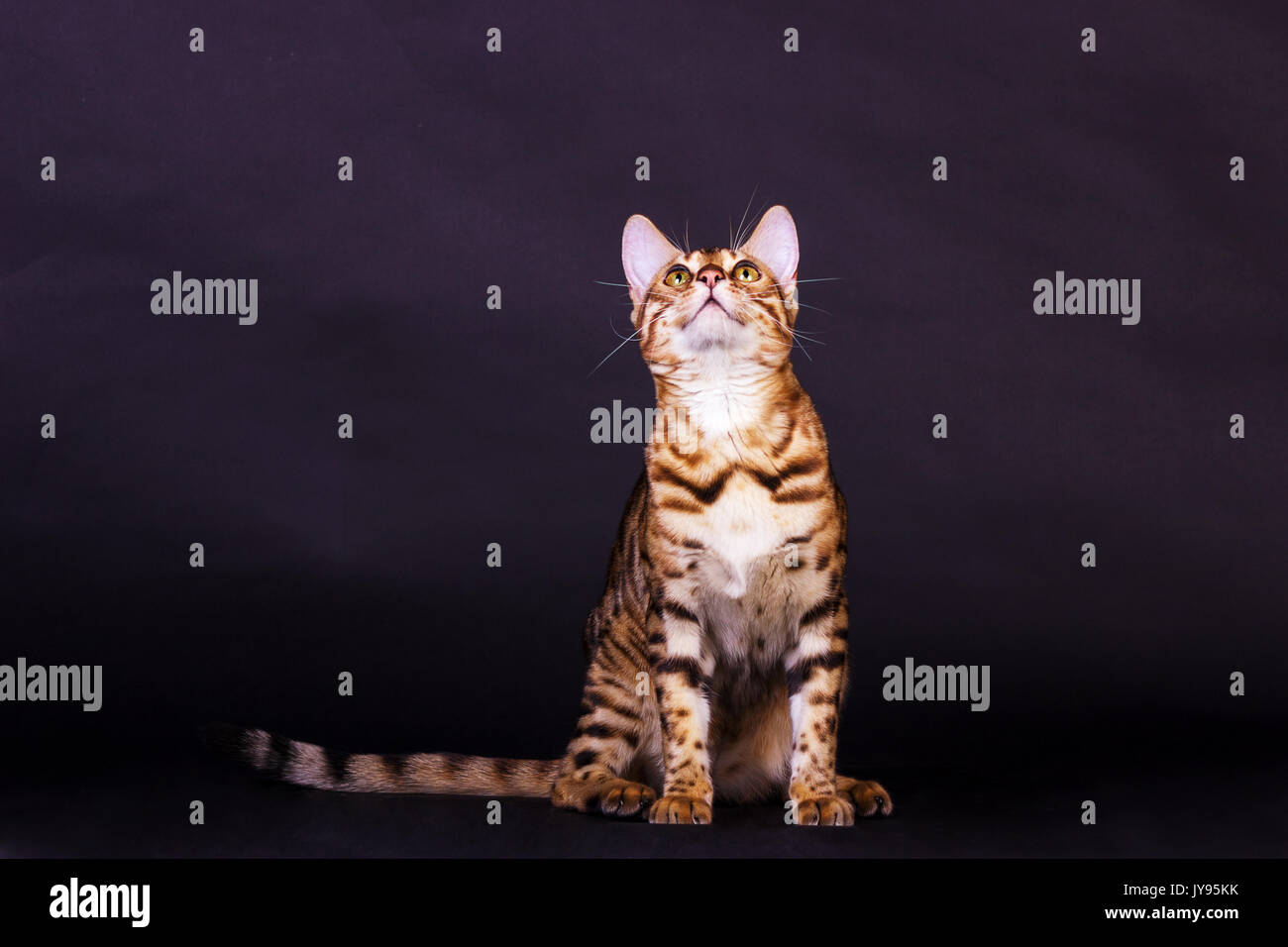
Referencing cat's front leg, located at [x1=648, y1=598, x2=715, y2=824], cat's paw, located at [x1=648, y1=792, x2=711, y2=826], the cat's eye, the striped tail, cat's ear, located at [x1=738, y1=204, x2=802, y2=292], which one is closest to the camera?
cat's paw, located at [x1=648, y1=792, x2=711, y2=826]

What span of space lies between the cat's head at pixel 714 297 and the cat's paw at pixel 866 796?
1.18 metres

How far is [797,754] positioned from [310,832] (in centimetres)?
131

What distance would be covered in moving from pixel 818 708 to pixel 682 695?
37 centimetres

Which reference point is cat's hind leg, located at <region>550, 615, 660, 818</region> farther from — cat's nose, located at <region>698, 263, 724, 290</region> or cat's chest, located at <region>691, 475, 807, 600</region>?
cat's nose, located at <region>698, 263, 724, 290</region>

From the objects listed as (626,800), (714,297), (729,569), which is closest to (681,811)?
(626,800)

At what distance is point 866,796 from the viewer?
4.76 metres

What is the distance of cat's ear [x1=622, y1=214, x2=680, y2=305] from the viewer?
497cm

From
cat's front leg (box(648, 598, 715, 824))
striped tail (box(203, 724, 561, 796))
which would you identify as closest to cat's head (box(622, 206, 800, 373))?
cat's front leg (box(648, 598, 715, 824))

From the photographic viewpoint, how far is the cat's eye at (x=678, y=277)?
4.80 metres

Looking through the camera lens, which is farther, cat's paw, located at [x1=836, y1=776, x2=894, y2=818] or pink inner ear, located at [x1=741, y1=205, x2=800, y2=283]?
pink inner ear, located at [x1=741, y1=205, x2=800, y2=283]

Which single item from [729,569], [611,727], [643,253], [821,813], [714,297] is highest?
[643,253]

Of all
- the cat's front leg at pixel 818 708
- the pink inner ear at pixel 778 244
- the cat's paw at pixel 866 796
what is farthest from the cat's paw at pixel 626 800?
the pink inner ear at pixel 778 244

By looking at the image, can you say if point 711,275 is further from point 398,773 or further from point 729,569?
point 398,773

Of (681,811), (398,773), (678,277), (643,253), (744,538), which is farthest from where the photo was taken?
(398,773)
